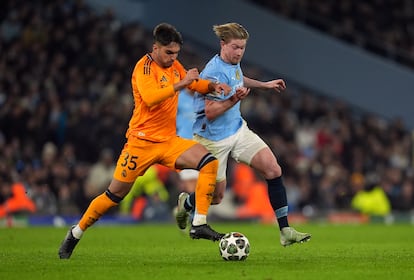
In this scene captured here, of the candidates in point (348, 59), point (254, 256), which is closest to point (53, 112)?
point (348, 59)

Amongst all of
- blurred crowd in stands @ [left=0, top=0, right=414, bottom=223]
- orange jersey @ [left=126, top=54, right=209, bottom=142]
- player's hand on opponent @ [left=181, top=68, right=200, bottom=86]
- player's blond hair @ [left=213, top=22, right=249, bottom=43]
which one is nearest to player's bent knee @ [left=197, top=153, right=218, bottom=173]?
orange jersey @ [left=126, top=54, right=209, bottom=142]

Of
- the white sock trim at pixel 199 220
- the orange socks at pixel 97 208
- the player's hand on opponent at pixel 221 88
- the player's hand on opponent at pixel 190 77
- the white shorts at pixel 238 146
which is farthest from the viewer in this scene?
the white shorts at pixel 238 146

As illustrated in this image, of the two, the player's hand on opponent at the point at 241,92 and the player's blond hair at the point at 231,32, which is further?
the player's blond hair at the point at 231,32

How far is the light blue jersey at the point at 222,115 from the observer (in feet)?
34.2

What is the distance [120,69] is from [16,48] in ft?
8.28

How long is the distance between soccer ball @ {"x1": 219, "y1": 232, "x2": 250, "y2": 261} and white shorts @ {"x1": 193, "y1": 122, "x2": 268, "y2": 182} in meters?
1.29

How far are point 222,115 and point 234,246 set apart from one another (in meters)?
1.73

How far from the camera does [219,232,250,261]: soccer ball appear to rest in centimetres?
943

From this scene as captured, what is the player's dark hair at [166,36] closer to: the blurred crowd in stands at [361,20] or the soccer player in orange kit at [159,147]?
the soccer player in orange kit at [159,147]

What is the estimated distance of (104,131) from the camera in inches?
830

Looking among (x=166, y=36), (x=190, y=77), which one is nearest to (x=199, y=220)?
(x=190, y=77)

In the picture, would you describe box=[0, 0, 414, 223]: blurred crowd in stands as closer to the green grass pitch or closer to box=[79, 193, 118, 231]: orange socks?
the green grass pitch

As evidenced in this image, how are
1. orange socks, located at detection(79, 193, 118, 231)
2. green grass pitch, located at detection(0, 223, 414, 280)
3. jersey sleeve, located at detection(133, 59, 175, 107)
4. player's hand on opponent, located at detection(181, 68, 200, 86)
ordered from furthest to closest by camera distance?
orange socks, located at detection(79, 193, 118, 231), jersey sleeve, located at detection(133, 59, 175, 107), player's hand on opponent, located at detection(181, 68, 200, 86), green grass pitch, located at detection(0, 223, 414, 280)

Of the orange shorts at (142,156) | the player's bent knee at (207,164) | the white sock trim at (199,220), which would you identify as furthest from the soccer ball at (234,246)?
the orange shorts at (142,156)
